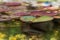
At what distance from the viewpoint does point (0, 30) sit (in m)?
1.28

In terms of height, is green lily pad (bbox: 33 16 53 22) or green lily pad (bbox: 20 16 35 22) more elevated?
green lily pad (bbox: 20 16 35 22)

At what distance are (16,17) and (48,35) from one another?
236 millimetres

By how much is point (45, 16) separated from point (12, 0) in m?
0.43

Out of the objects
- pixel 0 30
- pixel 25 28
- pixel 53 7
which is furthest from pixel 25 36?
pixel 53 7

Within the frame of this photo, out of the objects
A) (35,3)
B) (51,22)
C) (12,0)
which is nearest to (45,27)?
(51,22)

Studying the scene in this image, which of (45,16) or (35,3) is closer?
(45,16)

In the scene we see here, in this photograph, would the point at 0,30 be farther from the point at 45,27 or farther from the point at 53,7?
the point at 53,7

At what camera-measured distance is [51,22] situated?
1.27 m

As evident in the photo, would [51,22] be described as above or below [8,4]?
below

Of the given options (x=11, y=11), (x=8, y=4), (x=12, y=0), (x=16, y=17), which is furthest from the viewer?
(x=12, y=0)

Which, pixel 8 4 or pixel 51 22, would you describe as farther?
pixel 8 4

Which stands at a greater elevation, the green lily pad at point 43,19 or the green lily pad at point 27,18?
the green lily pad at point 27,18

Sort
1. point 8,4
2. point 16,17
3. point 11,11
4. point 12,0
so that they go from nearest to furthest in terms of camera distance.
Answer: point 16,17 → point 11,11 → point 8,4 → point 12,0

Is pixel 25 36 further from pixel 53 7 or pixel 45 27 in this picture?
pixel 53 7
